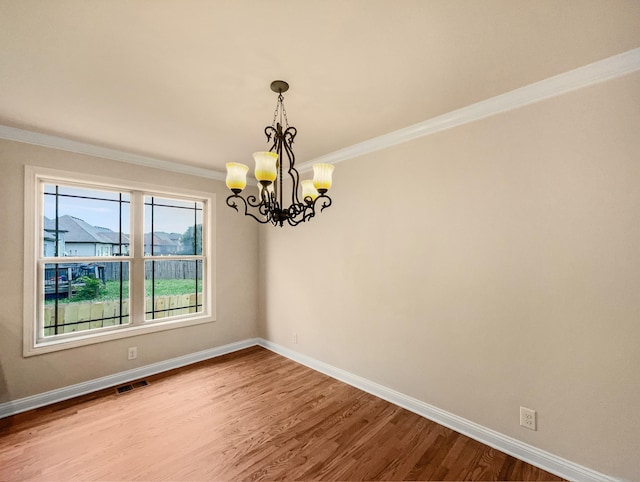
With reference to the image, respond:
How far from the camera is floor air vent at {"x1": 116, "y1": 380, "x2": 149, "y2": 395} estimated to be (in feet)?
9.69

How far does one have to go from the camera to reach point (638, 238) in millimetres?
1614

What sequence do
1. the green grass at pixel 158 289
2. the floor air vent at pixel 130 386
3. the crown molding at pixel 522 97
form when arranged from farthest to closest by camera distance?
the green grass at pixel 158 289, the floor air vent at pixel 130 386, the crown molding at pixel 522 97

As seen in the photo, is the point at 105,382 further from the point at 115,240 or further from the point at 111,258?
the point at 115,240

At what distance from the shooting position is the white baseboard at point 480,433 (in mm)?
1786

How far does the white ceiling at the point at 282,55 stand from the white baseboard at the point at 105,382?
2539mm

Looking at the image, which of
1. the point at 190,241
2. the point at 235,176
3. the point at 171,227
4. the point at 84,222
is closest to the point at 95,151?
the point at 84,222

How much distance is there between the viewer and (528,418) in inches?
77.2

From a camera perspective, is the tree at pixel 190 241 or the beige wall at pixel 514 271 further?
the tree at pixel 190 241

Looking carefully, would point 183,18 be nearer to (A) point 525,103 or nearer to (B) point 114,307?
(A) point 525,103

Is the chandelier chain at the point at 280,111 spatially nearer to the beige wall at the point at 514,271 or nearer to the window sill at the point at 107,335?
the beige wall at the point at 514,271

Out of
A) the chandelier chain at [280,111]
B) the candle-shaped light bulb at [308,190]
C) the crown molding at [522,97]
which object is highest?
the chandelier chain at [280,111]

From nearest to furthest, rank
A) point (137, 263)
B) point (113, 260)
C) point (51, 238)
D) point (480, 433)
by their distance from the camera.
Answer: point (480, 433)
point (51, 238)
point (113, 260)
point (137, 263)

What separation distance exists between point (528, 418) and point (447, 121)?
91.4 inches

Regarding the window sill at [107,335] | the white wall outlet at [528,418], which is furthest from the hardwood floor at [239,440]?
the window sill at [107,335]
